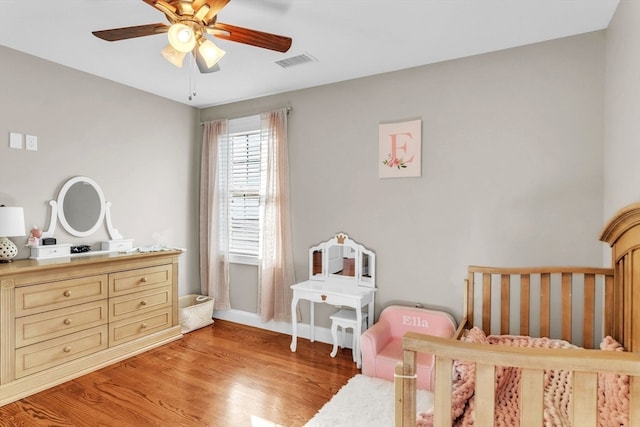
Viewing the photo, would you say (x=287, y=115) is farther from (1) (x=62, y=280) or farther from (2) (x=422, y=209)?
(1) (x=62, y=280)

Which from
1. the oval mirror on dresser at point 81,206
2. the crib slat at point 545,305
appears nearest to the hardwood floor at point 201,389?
the oval mirror on dresser at point 81,206

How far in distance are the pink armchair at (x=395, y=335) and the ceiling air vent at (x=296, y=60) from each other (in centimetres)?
219

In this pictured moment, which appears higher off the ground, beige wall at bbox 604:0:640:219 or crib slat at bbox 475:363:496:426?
beige wall at bbox 604:0:640:219

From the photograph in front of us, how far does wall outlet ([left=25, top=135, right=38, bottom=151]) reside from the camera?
287 centimetres

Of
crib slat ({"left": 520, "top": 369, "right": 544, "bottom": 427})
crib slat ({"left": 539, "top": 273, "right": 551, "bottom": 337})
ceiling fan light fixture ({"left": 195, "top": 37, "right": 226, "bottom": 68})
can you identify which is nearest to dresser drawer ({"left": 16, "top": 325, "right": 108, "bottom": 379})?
ceiling fan light fixture ({"left": 195, "top": 37, "right": 226, "bottom": 68})

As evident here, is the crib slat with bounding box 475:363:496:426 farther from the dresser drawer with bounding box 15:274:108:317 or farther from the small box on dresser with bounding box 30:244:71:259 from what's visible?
the small box on dresser with bounding box 30:244:71:259

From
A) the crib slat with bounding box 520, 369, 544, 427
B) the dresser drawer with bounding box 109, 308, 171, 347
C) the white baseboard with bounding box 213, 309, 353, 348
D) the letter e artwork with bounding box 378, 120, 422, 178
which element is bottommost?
the white baseboard with bounding box 213, 309, 353, 348

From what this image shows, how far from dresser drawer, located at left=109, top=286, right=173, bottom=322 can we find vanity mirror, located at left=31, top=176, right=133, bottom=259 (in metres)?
0.54

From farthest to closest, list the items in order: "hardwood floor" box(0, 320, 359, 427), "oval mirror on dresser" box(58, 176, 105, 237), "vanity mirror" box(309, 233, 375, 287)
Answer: "vanity mirror" box(309, 233, 375, 287) → "oval mirror on dresser" box(58, 176, 105, 237) → "hardwood floor" box(0, 320, 359, 427)

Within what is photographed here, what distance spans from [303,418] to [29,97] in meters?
3.23

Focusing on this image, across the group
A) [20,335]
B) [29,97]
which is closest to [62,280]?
[20,335]

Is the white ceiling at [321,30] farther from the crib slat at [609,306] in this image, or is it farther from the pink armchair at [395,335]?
the pink armchair at [395,335]

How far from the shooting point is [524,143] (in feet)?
8.65

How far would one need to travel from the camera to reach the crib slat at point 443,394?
110 cm
